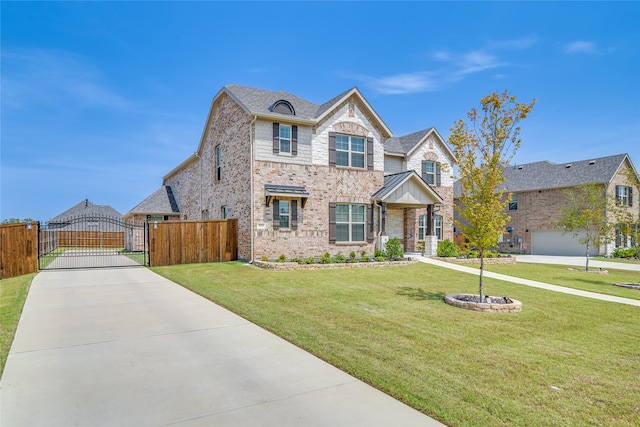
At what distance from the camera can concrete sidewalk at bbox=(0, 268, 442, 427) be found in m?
3.63

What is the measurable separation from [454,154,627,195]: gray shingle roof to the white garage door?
4.24 metres

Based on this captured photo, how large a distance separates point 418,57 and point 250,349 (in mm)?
12943

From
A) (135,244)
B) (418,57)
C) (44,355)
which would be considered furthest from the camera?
(135,244)

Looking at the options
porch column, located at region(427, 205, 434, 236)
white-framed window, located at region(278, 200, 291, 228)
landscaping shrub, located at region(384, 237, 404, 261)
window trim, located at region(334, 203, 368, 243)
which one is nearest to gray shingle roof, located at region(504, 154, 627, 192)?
porch column, located at region(427, 205, 434, 236)

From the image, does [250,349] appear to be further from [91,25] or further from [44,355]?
[91,25]

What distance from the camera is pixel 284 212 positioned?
17.1 metres

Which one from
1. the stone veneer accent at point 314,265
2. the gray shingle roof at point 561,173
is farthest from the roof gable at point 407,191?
the gray shingle roof at point 561,173

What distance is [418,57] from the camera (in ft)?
46.5

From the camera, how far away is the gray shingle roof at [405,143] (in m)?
24.6

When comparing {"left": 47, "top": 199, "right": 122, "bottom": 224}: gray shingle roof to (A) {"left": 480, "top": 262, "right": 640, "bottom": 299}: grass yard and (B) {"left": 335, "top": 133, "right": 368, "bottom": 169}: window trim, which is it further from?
(A) {"left": 480, "top": 262, "right": 640, "bottom": 299}: grass yard

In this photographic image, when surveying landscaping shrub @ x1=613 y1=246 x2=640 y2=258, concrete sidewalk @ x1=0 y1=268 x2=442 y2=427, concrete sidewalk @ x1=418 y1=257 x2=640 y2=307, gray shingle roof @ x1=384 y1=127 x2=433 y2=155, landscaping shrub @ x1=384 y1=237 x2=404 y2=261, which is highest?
gray shingle roof @ x1=384 y1=127 x2=433 y2=155

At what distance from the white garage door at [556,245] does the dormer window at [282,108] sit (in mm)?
26092

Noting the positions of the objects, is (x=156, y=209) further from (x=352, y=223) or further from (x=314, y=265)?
(x=314, y=265)

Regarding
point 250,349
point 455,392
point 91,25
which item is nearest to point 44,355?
point 250,349
